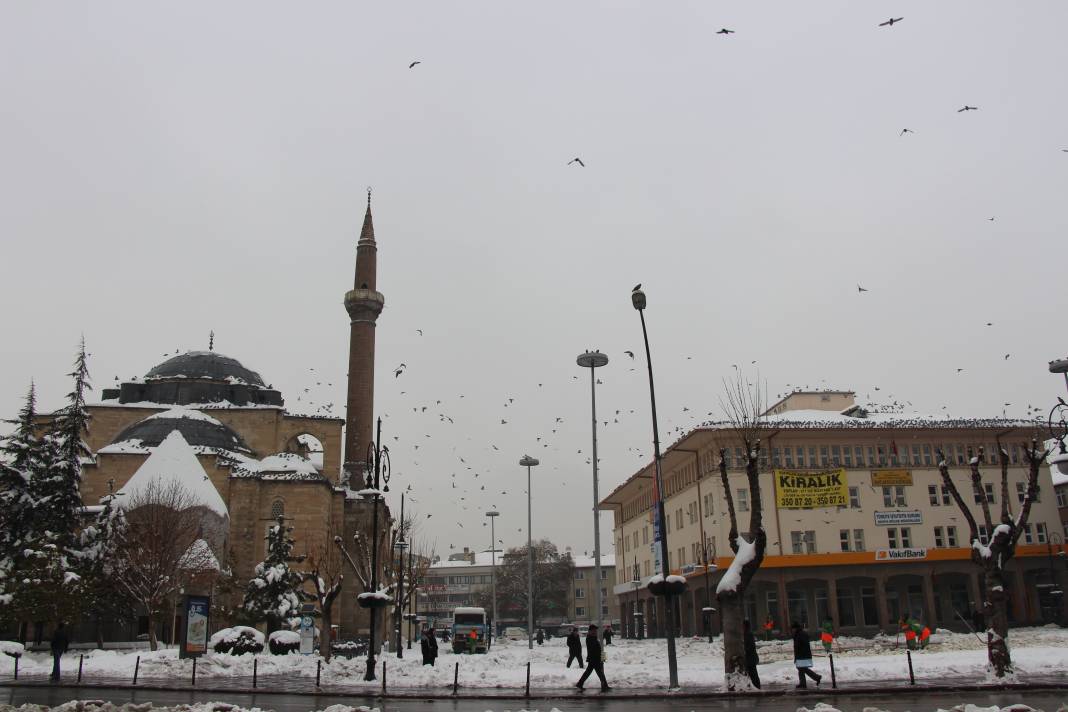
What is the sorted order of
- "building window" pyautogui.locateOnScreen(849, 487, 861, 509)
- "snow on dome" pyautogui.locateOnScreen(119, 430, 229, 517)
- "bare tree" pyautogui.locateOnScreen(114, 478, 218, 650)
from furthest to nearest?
"building window" pyautogui.locateOnScreen(849, 487, 861, 509), "snow on dome" pyautogui.locateOnScreen(119, 430, 229, 517), "bare tree" pyautogui.locateOnScreen(114, 478, 218, 650)

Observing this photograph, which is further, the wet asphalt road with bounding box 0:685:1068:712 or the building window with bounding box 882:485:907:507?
the building window with bounding box 882:485:907:507

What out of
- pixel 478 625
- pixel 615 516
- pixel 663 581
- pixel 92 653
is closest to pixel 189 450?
pixel 92 653

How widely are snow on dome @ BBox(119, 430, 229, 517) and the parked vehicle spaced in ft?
46.9

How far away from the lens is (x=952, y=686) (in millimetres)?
17812

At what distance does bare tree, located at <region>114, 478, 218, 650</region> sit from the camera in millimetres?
37719

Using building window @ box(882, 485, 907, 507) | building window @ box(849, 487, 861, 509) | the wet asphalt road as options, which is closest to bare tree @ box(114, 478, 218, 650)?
the wet asphalt road

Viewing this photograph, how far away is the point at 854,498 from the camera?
163 feet

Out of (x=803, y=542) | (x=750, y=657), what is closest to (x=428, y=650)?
(x=750, y=657)

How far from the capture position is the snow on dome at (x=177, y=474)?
45031 millimetres

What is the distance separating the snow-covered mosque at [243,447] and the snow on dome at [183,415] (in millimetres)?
119

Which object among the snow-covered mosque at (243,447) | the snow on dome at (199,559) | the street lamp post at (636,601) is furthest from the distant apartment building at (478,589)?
the snow on dome at (199,559)

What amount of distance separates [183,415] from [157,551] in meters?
18.7

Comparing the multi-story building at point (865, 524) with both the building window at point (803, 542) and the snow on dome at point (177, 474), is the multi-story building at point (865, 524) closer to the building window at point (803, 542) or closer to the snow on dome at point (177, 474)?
the building window at point (803, 542)

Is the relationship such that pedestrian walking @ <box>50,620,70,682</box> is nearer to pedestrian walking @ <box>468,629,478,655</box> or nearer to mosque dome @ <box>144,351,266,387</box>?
pedestrian walking @ <box>468,629,478,655</box>
